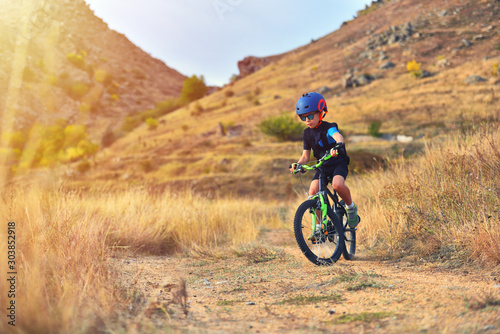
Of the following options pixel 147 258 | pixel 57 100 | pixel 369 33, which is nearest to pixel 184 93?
pixel 57 100

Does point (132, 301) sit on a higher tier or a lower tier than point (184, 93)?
lower

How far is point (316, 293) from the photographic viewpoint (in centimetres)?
353

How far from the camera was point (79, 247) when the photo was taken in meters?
3.77

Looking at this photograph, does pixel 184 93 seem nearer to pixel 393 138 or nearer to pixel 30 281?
pixel 393 138

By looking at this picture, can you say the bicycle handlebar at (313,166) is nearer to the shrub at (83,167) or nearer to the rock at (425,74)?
the shrub at (83,167)

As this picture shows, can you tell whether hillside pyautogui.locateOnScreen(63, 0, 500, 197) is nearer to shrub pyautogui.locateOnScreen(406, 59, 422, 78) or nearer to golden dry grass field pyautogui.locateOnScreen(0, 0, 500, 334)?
shrub pyautogui.locateOnScreen(406, 59, 422, 78)

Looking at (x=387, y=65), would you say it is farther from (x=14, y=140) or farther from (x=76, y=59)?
(x=76, y=59)

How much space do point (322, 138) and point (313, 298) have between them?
8.17ft


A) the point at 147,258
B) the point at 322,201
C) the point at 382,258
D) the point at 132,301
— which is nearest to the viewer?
the point at 132,301

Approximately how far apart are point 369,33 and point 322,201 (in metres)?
69.8

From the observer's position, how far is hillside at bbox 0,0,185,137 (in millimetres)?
51219

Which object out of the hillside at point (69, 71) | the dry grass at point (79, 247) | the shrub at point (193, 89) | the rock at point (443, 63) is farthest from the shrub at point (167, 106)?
the dry grass at point (79, 247)

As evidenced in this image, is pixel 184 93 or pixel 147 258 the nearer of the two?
pixel 147 258

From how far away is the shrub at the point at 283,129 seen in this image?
3181 centimetres
